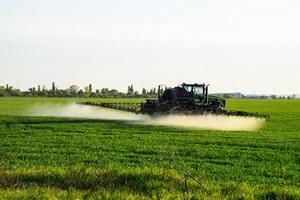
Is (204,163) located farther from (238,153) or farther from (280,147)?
(280,147)

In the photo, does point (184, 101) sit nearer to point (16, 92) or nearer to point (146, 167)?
point (146, 167)

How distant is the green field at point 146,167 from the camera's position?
1100cm

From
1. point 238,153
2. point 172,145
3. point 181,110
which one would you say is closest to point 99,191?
point 238,153

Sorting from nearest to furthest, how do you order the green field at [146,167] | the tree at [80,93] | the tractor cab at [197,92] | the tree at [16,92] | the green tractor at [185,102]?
1. the green field at [146,167]
2. the green tractor at [185,102]
3. the tractor cab at [197,92]
4. the tree at [80,93]
5. the tree at [16,92]

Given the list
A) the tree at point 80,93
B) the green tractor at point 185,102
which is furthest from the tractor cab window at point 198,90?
the tree at point 80,93

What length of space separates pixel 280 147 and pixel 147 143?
16.7 ft

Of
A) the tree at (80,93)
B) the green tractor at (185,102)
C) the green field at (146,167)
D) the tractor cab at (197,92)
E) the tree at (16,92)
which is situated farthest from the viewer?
the tree at (16,92)

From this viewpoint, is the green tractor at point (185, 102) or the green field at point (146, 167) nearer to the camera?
the green field at point (146, 167)

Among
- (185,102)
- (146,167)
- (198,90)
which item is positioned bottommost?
(146,167)

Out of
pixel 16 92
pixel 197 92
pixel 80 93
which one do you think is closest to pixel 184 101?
pixel 197 92

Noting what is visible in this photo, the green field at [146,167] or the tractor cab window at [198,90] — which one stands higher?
the tractor cab window at [198,90]

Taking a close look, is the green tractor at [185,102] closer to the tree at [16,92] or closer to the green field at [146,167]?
the green field at [146,167]

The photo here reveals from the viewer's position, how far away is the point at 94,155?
17.3 meters

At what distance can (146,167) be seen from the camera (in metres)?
14.1
